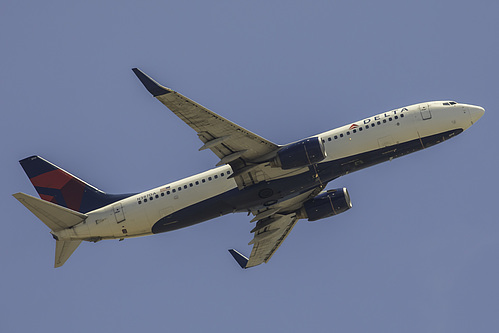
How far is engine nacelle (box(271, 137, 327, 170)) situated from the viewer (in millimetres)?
62406

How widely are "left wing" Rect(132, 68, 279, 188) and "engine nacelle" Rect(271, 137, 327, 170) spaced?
1.30 meters

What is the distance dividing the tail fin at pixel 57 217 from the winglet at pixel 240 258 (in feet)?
56.1

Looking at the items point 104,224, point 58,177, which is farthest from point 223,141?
point 58,177

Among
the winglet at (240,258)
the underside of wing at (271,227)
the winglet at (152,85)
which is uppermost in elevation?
the winglet at (152,85)

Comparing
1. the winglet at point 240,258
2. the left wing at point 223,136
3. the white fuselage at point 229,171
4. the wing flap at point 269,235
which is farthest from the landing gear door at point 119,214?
the winglet at point 240,258

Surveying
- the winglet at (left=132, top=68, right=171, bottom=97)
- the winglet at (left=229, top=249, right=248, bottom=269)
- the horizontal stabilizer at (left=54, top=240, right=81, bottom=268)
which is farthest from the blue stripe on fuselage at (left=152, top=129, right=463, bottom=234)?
the winglet at (left=132, top=68, right=171, bottom=97)

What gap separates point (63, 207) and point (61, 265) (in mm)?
5840

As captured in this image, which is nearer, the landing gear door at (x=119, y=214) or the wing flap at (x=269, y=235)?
the landing gear door at (x=119, y=214)

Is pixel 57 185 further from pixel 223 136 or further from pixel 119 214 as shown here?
pixel 223 136

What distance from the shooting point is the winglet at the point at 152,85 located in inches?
2172

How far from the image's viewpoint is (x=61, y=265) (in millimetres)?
68812

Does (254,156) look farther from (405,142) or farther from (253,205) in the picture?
(405,142)

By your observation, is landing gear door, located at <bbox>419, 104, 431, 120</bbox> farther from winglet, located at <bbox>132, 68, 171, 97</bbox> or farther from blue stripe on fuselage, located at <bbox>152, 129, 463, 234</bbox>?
winglet, located at <bbox>132, 68, 171, 97</bbox>

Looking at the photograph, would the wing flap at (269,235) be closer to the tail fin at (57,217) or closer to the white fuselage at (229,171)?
the white fuselage at (229,171)
